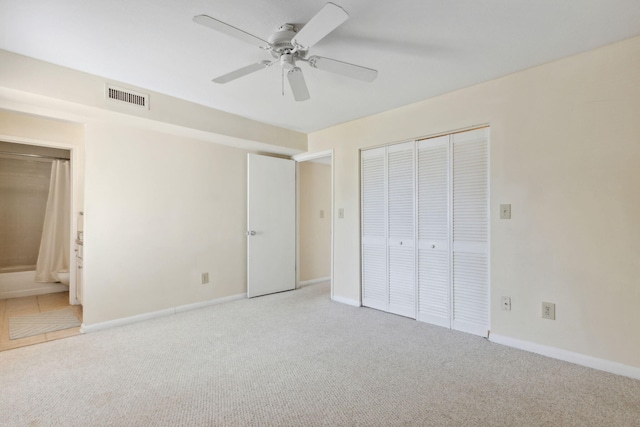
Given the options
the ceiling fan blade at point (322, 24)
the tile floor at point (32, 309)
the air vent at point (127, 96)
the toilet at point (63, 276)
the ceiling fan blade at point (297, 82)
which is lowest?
the tile floor at point (32, 309)

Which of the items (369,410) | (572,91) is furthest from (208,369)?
(572,91)

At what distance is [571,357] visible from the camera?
2.29 metres

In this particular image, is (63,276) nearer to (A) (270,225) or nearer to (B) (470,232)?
(A) (270,225)

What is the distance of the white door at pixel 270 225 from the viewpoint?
417cm

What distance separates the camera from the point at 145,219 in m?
3.31

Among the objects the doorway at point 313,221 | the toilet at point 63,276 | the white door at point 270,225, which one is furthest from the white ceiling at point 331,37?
the toilet at point 63,276

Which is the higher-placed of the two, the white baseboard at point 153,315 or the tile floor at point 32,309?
the white baseboard at point 153,315

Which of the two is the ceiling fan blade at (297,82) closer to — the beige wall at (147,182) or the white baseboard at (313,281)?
the beige wall at (147,182)

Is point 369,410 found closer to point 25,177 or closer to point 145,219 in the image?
point 145,219

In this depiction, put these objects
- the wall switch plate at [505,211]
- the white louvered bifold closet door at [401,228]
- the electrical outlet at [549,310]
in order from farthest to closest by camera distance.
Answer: the white louvered bifold closet door at [401,228]
the wall switch plate at [505,211]
the electrical outlet at [549,310]

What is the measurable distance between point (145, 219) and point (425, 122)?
10.6ft

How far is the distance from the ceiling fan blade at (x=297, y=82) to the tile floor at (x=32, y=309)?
3.08 m

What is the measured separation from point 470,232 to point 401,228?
75 cm

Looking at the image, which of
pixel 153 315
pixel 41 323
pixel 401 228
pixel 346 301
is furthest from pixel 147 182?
pixel 401 228
